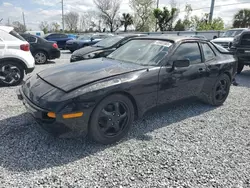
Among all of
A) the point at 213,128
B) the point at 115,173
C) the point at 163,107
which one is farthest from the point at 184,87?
the point at 115,173

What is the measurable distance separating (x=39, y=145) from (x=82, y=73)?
1.13 meters

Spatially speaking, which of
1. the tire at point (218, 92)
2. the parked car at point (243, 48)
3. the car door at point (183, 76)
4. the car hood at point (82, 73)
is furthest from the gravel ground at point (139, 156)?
the parked car at point (243, 48)

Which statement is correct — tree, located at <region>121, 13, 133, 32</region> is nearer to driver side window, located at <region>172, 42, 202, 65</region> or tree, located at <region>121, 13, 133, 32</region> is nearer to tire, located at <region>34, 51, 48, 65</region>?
tire, located at <region>34, 51, 48, 65</region>

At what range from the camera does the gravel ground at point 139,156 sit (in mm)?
2203

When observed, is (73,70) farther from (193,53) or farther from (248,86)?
(248,86)

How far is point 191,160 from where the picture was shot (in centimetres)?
257

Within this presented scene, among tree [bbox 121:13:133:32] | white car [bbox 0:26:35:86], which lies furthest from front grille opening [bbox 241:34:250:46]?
tree [bbox 121:13:133:32]

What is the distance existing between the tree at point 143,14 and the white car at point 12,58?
3992 cm

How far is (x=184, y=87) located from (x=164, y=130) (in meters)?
0.87

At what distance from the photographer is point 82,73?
9.68ft

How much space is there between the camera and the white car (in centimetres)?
539

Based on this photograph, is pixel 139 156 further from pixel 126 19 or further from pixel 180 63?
pixel 126 19

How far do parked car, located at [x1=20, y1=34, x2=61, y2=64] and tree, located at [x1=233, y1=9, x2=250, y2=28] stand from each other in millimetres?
40393

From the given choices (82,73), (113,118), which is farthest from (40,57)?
(113,118)
